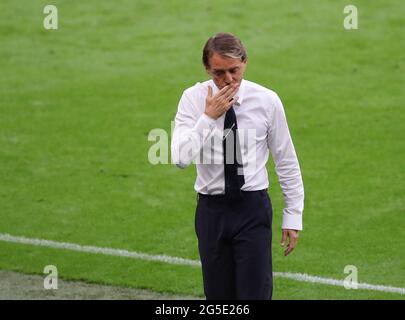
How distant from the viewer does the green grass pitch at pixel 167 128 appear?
10.7 metres

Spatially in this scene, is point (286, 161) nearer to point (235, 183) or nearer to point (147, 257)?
point (235, 183)

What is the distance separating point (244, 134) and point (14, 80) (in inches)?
455

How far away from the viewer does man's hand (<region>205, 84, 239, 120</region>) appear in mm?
6551

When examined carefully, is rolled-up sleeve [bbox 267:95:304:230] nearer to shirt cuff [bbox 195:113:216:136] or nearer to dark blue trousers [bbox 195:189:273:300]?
dark blue trousers [bbox 195:189:273:300]

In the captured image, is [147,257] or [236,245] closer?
[236,245]

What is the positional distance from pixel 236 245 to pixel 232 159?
587mm

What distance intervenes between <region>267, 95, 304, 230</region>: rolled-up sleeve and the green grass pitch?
104 inches

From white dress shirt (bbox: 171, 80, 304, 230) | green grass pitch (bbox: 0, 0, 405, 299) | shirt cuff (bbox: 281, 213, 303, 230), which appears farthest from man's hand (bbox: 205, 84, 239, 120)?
green grass pitch (bbox: 0, 0, 405, 299)

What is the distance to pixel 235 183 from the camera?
266 inches

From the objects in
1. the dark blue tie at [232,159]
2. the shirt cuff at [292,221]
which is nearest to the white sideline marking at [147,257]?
the shirt cuff at [292,221]

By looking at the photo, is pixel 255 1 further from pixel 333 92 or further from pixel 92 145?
pixel 92 145

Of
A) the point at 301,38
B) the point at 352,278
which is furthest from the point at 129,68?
the point at 352,278

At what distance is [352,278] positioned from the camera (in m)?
9.98

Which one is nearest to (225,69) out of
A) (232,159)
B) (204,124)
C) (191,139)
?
(204,124)
